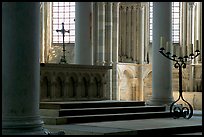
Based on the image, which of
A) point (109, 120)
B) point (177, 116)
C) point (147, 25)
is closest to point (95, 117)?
point (109, 120)

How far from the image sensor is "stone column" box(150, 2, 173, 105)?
1602 centimetres

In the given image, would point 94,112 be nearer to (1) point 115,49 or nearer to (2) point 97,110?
(2) point 97,110

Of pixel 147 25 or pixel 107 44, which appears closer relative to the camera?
pixel 107 44

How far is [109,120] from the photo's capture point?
1269 cm

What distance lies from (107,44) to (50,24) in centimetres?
502

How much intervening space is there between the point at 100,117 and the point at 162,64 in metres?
4.17

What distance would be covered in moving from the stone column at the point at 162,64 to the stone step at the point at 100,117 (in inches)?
70.6

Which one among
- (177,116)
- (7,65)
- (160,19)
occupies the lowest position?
(177,116)

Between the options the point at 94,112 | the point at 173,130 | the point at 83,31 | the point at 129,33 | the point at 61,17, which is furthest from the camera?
the point at 61,17

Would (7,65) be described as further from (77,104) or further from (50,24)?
(50,24)

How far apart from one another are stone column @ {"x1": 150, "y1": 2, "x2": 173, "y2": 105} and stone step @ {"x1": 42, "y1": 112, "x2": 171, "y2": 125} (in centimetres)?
179

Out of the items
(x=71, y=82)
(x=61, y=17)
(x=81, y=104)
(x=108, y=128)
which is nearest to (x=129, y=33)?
(x=61, y=17)

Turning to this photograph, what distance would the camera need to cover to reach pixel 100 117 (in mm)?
12508

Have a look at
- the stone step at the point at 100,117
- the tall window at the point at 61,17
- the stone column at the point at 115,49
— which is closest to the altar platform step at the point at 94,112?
the stone step at the point at 100,117
